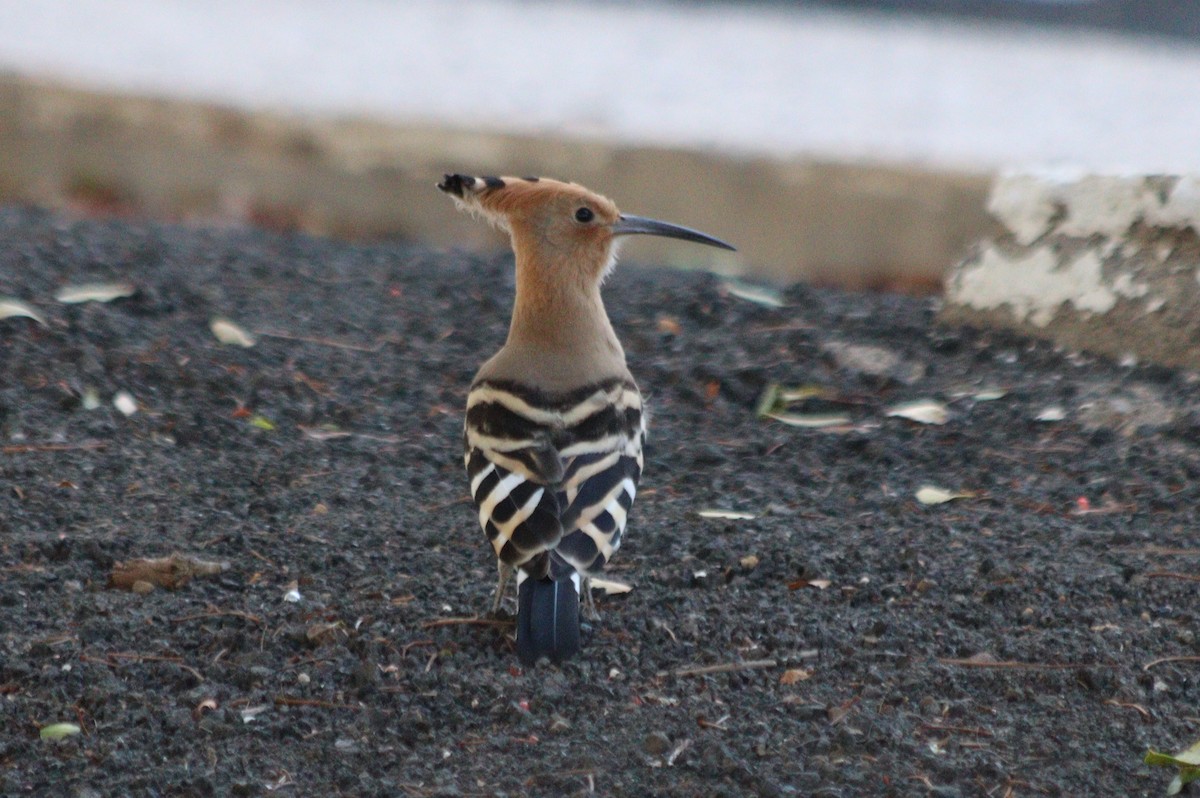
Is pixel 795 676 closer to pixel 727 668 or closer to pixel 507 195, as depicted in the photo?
pixel 727 668

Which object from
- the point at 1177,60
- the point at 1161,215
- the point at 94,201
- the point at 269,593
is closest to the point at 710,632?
the point at 269,593

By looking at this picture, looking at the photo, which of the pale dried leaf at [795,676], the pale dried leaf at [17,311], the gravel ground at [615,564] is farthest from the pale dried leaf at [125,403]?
the pale dried leaf at [795,676]

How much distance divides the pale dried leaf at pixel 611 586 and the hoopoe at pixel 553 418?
0.14 m

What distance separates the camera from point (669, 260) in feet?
23.4

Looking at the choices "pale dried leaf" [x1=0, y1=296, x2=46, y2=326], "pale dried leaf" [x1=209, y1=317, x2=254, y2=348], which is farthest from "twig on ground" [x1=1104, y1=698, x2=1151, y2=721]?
"pale dried leaf" [x1=0, y1=296, x2=46, y2=326]

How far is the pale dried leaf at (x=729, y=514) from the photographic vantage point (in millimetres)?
4059

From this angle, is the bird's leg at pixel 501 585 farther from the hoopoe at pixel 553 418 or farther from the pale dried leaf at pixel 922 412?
the pale dried leaf at pixel 922 412

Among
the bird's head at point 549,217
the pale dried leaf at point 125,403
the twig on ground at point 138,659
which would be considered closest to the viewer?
the twig on ground at point 138,659

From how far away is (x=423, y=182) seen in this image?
7.25 meters

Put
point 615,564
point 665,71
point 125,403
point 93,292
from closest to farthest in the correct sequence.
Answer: point 615,564
point 125,403
point 93,292
point 665,71

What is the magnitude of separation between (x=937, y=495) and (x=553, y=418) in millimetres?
1295

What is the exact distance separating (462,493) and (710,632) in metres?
1.06

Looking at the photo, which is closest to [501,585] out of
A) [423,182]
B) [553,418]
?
[553,418]

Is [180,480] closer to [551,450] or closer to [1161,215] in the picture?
[551,450]
